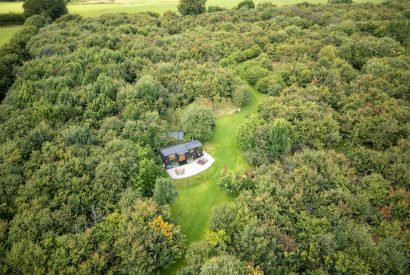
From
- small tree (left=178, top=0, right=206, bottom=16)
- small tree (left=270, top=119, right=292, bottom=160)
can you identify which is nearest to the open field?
small tree (left=178, top=0, right=206, bottom=16)

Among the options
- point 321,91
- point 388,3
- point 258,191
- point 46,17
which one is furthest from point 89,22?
point 388,3

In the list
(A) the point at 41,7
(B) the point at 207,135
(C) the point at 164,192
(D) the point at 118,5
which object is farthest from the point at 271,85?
(A) the point at 41,7

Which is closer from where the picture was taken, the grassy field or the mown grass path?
the mown grass path

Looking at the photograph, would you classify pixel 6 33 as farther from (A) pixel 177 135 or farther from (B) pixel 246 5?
(B) pixel 246 5

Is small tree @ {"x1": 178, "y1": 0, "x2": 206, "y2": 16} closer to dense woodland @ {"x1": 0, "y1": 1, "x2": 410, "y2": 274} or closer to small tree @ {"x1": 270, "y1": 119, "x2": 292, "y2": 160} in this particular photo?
dense woodland @ {"x1": 0, "y1": 1, "x2": 410, "y2": 274}

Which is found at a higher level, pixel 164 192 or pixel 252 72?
pixel 252 72

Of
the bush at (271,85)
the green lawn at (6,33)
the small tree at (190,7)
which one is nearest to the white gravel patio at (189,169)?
the bush at (271,85)
